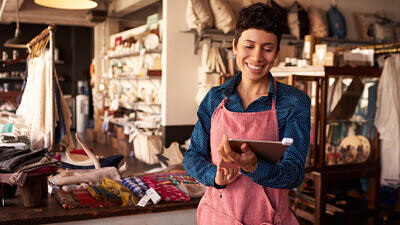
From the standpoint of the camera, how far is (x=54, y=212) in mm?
2365

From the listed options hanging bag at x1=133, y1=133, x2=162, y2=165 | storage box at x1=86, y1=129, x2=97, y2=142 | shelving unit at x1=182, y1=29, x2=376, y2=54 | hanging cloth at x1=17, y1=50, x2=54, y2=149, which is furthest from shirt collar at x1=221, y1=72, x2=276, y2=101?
storage box at x1=86, y1=129, x2=97, y2=142

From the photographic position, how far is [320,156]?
4.18 metres

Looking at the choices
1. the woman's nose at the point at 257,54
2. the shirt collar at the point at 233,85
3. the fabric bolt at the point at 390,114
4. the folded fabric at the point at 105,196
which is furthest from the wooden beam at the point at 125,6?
the woman's nose at the point at 257,54

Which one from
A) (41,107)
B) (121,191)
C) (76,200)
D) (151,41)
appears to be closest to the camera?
(76,200)

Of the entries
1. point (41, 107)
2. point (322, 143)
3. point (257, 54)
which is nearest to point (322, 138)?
point (322, 143)

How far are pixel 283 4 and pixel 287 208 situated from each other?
5285 millimetres

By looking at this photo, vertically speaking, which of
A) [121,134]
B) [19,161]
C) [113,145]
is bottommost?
[113,145]

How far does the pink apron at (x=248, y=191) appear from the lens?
145 cm

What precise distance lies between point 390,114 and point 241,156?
383 centimetres

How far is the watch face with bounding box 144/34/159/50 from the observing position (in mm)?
6651

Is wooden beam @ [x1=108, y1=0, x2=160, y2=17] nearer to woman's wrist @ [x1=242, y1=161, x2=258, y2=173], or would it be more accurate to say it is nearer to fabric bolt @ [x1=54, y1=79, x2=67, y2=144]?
fabric bolt @ [x1=54, y1=79, x2=67, y2=144]

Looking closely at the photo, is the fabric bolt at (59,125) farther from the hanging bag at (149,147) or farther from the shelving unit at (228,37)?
the hanging bag at (149,147)

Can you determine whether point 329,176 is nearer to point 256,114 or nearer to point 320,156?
point 320,156

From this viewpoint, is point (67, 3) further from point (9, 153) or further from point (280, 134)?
point (280, 134)
